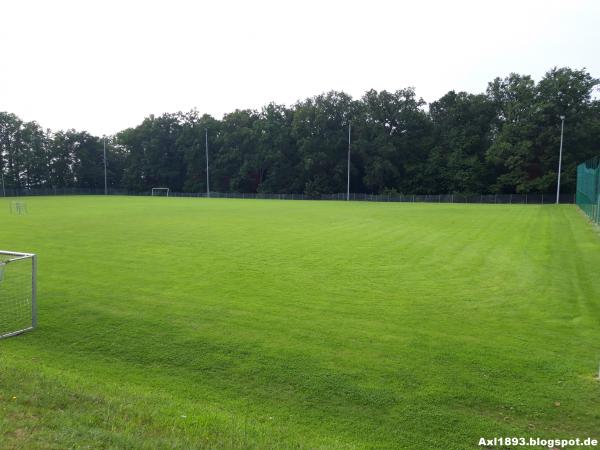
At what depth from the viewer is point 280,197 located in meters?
76.5

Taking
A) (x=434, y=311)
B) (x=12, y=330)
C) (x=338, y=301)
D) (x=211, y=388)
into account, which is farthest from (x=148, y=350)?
(x=434, y=311)

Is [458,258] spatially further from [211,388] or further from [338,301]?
[211,388]

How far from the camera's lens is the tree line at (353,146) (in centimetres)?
5906

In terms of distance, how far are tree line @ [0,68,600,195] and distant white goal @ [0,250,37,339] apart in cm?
6186

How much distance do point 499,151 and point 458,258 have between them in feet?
181

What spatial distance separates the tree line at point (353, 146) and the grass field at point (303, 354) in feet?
184

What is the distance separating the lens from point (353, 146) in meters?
73.1

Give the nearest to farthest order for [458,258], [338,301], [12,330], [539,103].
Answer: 1. [12,330]
2. [338,301]
3. [458,258]
4. [539,103]

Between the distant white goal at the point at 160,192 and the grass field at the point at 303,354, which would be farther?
the distant white goal at the point at 160,192

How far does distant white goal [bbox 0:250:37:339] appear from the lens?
6820 mm

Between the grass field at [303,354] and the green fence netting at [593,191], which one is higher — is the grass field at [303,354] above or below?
below

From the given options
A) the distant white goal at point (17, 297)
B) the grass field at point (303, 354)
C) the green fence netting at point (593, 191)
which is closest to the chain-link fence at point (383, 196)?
the green fence netting at point (593, 191)

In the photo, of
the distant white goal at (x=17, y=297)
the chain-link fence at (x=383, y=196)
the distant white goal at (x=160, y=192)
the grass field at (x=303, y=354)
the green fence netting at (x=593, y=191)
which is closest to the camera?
the grass field at (x=303, y=354)

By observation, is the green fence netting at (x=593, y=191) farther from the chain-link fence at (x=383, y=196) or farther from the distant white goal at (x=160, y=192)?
the distant white goal at (x=160, y=192)
